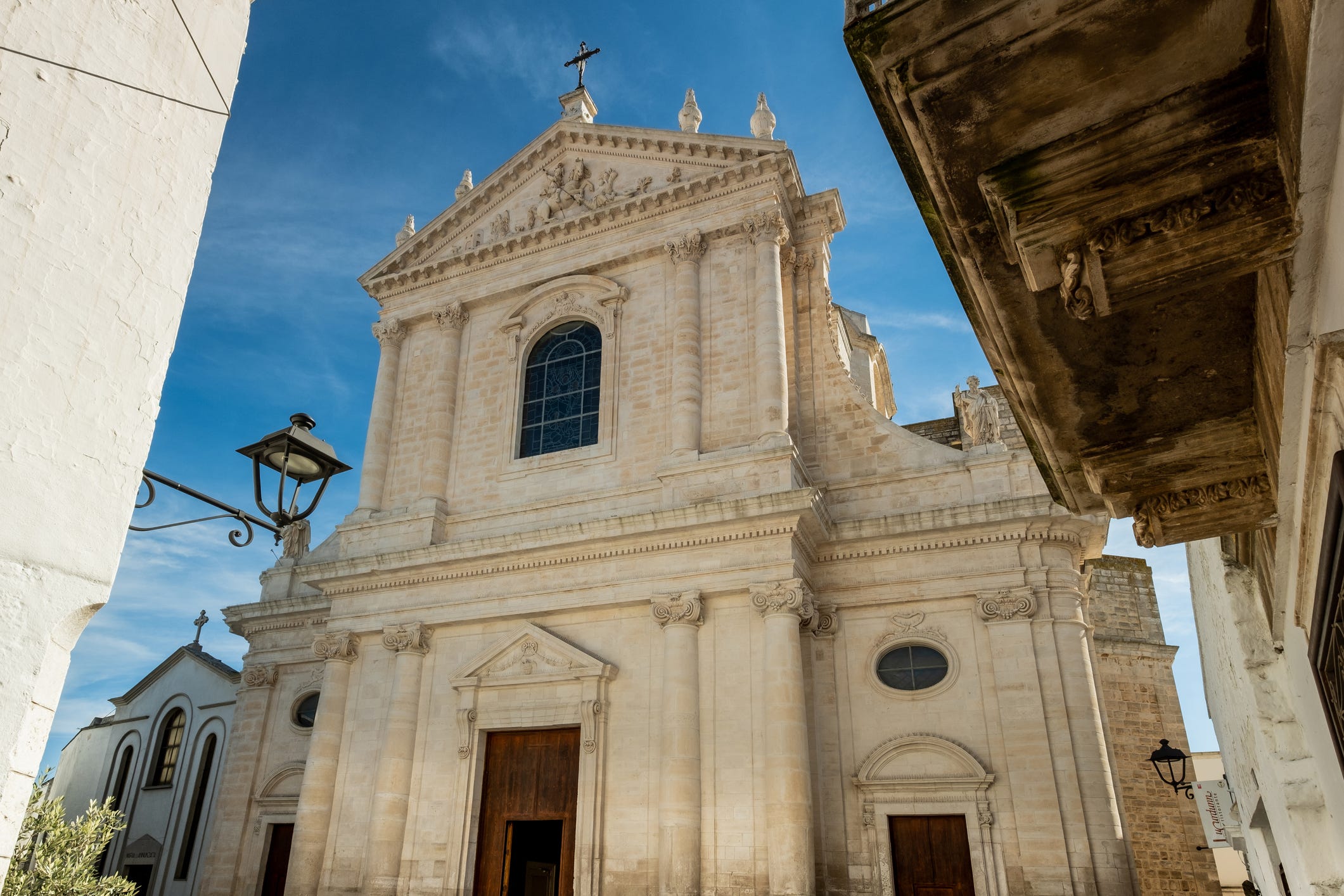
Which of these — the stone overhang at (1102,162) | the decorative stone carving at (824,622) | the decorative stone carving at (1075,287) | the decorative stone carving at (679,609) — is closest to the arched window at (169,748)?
the decorative stone carving at (679,609)

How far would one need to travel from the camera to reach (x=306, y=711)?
18406mm

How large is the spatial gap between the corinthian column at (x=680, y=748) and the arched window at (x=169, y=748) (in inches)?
564

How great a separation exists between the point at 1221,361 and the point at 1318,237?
80.4 inches

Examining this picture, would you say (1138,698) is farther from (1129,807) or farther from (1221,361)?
(1221,361)

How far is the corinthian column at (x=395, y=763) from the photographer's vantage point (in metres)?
14.3

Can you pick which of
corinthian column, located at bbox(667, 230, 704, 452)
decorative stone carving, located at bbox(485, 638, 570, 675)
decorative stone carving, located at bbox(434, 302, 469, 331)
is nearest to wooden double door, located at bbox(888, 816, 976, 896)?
decorative stone carving, located at bbox(485, 638, 570, 675)

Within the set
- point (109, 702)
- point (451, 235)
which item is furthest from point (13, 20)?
point (109, 702)

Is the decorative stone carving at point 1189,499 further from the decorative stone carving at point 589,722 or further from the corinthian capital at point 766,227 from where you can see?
the corinthian capital at point 766,227

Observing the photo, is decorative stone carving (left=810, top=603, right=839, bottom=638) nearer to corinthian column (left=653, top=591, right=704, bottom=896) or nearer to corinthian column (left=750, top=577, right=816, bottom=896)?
corinthian column (left=750, top=577, right=816, bottom=896)

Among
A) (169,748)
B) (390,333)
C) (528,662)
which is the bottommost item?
(169,748)

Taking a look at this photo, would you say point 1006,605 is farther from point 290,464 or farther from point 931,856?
point 290,464

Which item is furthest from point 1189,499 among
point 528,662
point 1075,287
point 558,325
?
point 558,325

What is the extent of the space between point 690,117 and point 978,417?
8.24 metres

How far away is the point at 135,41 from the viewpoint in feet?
11.4
